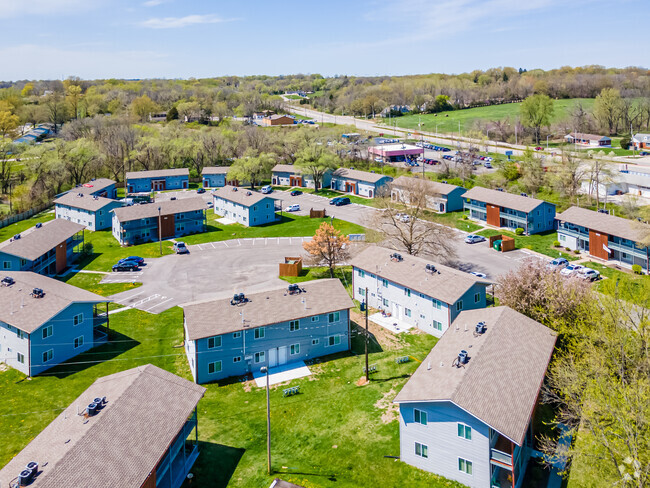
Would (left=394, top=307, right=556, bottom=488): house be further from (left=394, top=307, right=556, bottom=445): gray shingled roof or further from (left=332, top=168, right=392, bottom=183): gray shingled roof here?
(left=332, top=168, right=392, bottom=183): gray shingled roof

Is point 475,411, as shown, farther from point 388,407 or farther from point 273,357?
point 273,357

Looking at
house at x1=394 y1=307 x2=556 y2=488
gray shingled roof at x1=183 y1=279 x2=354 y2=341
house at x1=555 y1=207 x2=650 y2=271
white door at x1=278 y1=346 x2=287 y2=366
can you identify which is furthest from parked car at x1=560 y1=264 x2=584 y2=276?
white door at x1=278 y1=346 x2=287 y2=366

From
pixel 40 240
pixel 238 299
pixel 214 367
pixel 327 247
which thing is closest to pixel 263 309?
pixel 238 299

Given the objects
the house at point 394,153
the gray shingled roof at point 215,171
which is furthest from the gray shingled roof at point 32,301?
the house at point 394,153

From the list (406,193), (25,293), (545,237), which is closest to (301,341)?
(25,293)

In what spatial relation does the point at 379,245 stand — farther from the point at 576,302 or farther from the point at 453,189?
the point at 453,189
